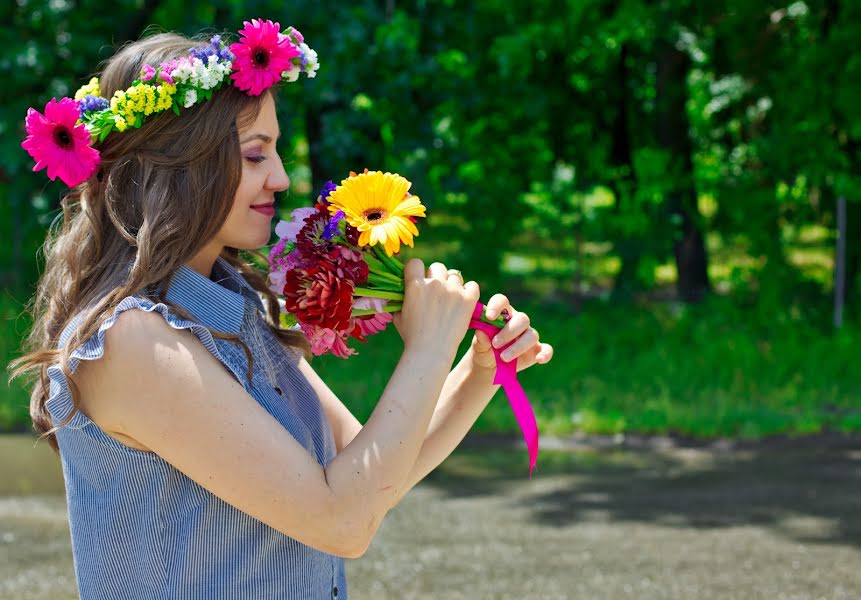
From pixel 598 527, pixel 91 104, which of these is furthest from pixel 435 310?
pixel 598 527

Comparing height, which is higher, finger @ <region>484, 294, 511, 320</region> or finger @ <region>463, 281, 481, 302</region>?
finger @ <region>463, 281, 481, 302</region>

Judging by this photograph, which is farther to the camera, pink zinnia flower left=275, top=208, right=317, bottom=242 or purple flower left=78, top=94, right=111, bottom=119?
pink zinnia flower left=275, top=208, right=317, bottom=242

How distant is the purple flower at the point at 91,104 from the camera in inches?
73.2

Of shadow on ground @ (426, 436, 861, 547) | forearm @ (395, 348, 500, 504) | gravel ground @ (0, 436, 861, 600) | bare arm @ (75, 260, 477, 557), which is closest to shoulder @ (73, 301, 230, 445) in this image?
bare arm @ (75, 260, 477, 557)

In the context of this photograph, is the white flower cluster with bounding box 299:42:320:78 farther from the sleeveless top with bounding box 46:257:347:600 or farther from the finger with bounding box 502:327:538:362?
the finger with bounding box 502:327:538:362

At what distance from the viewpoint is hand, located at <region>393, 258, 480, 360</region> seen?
5.78ft

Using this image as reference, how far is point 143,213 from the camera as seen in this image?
1.75 meters

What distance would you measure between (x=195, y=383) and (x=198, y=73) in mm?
485

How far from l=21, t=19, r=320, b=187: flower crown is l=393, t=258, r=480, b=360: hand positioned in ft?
1.27

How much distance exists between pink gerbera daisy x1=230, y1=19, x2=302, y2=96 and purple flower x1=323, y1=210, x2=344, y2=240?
231 millimetres

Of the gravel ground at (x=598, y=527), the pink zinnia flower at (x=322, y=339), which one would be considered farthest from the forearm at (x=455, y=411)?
the gravel ground at (x=598, y=527)

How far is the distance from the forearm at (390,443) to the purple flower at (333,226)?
0.92ft

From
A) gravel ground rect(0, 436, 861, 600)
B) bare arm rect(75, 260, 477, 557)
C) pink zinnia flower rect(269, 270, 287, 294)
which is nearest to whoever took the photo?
bare arm rect(75, 260, 477, 557)

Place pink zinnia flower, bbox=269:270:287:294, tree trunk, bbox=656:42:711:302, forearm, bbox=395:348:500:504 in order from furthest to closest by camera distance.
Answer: tree trunk, bbox=656:42:711:302 → forearm, bbox=395:348:500:504 → pink zinnia flower, bbox=269:270:287:294
